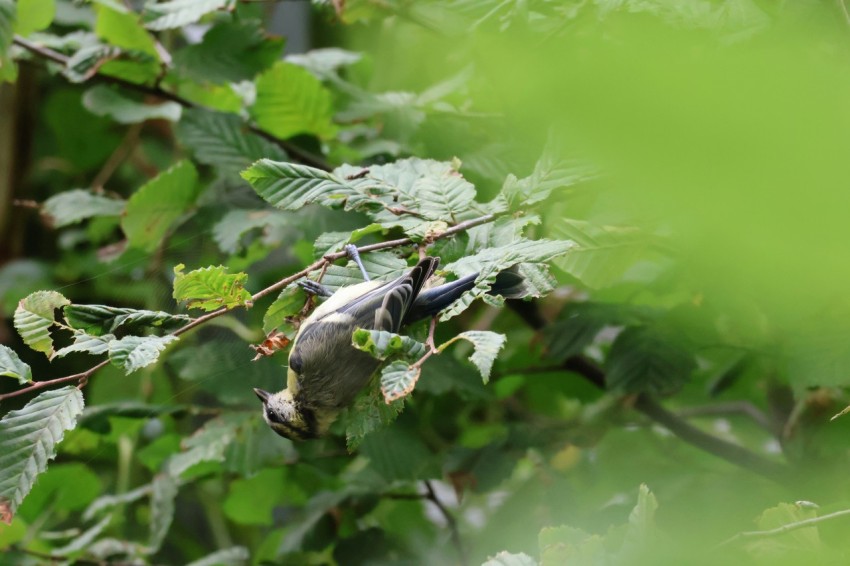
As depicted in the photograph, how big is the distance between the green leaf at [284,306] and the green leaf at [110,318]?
10 cm

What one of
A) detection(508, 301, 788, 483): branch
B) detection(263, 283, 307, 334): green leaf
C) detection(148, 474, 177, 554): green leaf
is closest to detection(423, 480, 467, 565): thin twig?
detection(508, 301, 788, 483): branch

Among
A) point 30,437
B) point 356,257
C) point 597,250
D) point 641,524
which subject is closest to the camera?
point 641,524

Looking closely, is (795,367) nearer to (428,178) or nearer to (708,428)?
(428,178)

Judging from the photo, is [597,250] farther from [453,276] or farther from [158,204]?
[158,204]

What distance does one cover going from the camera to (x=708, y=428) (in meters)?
1.90

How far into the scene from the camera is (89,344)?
0.66 m

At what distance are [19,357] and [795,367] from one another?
33.0 inches

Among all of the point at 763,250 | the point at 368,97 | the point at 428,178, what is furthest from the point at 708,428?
the point at 763,250

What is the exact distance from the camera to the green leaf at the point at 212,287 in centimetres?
68

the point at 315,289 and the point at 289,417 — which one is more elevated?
the point at 315,289

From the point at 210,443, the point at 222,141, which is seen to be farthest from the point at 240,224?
the point at 210,443

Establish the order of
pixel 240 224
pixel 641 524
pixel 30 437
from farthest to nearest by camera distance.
→ pixel 240 224, pixel 30 437, pixel 641 524

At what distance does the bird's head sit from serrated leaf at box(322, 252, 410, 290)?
0.44ft

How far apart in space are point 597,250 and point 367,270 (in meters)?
0.26
